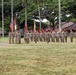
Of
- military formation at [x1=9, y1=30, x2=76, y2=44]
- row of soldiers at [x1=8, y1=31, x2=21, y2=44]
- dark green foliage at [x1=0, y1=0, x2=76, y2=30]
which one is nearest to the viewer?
row of soldiers at [x1=8, y1=31, x2=21, y2=44]

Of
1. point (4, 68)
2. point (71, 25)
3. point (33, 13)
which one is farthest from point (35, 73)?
point (71, 25)

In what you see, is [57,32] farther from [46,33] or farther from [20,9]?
[20,9]

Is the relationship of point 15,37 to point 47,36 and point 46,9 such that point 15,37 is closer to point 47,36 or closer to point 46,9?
point 47,36

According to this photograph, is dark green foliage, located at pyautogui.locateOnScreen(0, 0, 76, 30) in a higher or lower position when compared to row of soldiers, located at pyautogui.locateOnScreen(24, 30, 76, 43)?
higher

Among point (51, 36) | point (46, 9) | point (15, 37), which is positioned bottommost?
point (51, 36)

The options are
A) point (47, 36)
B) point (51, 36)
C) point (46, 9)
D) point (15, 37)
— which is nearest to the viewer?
point (15, 37)

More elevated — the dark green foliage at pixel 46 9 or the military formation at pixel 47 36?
the dark green foliage at pixel 46 9

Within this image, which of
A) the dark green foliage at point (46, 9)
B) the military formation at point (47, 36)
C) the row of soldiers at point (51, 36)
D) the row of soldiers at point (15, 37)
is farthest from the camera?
the dark green foliage at point (46, 9)

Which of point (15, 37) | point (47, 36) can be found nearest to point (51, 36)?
point (47, 36)

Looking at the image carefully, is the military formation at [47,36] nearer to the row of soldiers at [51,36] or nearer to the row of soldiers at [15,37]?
the row of soldiers at [51,36]

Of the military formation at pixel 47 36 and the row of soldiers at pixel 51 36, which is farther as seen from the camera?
the row of soldiers at pixel 51 36

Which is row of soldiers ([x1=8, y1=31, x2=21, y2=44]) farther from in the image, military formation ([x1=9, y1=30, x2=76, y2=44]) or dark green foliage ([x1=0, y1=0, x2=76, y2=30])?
dark green foliage ([x1=0, y1=0, x2=76, y2=30])

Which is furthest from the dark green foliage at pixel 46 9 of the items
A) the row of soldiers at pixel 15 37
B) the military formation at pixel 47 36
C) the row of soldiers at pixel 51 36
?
the row of soldiers at pixel 15 37

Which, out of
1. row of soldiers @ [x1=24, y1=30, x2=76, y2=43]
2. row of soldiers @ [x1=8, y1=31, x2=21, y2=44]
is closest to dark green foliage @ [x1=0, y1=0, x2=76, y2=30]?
row of soldiers @ [x1=24, y1=30, x2=76, y2=43]
